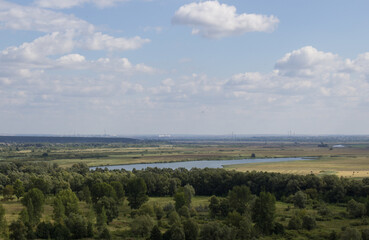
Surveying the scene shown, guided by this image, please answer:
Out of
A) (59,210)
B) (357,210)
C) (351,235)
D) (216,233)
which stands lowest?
(357,210)

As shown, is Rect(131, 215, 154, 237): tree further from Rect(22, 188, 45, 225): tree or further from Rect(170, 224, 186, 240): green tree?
Rect(22, 188, 45, 225): tree

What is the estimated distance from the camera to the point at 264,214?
6222 cm

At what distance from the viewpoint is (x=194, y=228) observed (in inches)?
2201

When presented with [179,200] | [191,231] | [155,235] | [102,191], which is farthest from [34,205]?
[191,231]

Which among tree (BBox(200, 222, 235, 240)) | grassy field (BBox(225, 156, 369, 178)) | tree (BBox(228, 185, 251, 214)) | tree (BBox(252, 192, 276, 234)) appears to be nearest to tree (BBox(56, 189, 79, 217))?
tree (BBox(200, 222, 235, 240))

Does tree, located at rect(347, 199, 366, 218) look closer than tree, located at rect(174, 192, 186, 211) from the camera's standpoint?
Yes

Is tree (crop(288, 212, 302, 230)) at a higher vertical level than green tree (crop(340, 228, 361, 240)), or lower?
lower

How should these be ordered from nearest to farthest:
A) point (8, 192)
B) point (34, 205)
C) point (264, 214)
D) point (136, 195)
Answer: point (264, 214), point (34, 205), point (136, 195), point (8, 192)

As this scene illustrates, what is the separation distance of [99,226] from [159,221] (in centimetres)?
1022

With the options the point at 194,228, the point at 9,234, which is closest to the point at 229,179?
the point at 194,228

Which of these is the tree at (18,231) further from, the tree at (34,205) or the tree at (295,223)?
the tree at (295,223)

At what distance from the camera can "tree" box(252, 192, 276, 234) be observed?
61562 mm

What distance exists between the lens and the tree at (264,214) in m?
61.6

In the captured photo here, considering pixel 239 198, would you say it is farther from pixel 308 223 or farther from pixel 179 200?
pixel 308 223
